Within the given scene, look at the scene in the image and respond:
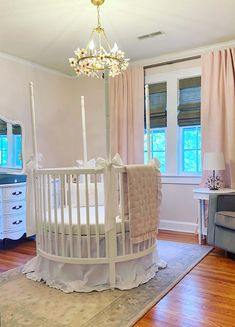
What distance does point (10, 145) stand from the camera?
14.6 feet

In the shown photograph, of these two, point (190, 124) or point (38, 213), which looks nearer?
point (38, 213)

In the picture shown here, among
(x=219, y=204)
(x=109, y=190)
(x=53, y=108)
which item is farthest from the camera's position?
(x=53, y=108)

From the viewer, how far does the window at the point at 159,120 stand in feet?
15.4

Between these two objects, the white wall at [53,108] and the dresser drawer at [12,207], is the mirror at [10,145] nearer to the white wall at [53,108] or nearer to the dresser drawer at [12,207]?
the white wall at [53,108]

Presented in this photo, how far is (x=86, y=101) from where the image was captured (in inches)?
213

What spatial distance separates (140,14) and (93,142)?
2519 millimetres

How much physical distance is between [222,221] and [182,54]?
2474 mm

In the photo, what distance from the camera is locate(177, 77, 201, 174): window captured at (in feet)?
14.6

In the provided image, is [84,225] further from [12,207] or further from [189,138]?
[189,138]

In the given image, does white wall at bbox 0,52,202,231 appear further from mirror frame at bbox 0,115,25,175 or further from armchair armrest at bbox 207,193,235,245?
armchair armrest at bbox 207,193,235,245

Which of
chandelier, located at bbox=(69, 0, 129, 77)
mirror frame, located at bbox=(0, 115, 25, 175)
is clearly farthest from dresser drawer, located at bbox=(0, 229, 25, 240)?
chandelier, located at bbox=(69, 0, 129, 77)

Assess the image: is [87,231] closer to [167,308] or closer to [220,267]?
[167,308]

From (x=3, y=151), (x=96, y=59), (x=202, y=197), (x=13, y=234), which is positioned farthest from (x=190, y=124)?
(x=13, y=234)

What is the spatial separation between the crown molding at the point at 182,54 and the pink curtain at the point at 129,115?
125 millimetres
